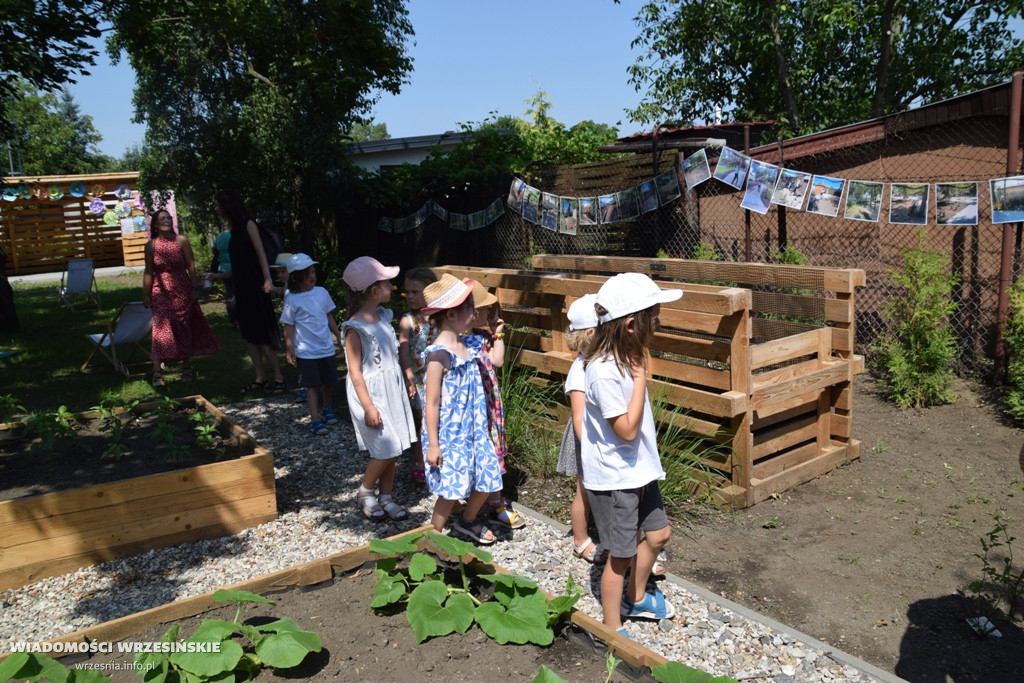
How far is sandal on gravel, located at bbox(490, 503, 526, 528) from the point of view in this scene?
15.1 ft

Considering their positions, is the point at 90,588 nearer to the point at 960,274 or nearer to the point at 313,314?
the point at 313,314

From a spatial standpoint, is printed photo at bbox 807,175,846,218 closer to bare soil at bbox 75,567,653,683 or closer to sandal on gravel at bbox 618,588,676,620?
sandal on gravel at bbox 618,588,676,620

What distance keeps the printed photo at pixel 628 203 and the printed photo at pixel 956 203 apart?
9.07 ft

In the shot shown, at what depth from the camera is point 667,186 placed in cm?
785

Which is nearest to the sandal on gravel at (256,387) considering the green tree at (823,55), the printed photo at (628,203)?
the printed photo at (628,203)

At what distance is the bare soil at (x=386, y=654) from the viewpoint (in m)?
2.60

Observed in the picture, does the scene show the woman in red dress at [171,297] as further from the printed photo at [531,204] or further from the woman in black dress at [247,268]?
the printed photo at [531,204]

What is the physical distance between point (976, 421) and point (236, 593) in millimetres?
5840

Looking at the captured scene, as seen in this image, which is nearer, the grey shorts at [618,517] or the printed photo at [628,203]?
the grey shorts at [618,517]

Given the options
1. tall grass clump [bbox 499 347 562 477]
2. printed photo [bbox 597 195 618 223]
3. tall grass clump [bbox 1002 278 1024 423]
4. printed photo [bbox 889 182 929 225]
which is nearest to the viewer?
tall grass clump [bbox 499 347 562 477]

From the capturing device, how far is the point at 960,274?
752 cm

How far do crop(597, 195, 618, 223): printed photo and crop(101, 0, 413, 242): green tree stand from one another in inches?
243

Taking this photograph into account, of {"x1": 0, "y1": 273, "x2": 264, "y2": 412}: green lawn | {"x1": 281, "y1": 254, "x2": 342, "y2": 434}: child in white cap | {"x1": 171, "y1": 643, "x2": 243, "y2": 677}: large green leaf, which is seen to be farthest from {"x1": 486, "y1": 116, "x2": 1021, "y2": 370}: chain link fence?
{"x1": 171, "y1": 643, "x2": 243, "y2": 677}: large green leaf

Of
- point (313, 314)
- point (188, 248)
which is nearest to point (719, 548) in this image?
point (313, 314)
